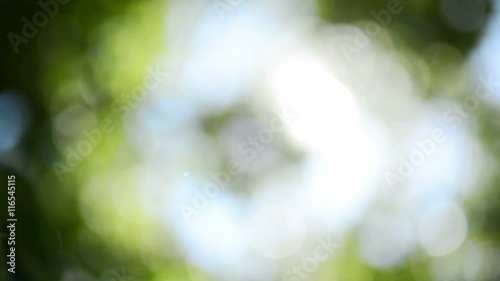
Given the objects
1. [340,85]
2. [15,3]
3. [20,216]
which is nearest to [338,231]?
[340,85]

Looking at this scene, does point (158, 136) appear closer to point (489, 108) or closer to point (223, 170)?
point (223, 170)

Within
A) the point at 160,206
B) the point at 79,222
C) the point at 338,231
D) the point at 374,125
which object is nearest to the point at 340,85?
the point at 374,125

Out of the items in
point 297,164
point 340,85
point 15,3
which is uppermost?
point 15,3

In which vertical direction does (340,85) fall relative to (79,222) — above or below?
above

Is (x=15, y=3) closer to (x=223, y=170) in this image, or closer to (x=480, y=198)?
(x=223, y=170)

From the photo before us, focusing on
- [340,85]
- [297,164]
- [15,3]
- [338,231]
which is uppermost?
[15,3]

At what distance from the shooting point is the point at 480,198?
3.08 feet

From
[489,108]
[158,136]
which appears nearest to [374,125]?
[489,108]

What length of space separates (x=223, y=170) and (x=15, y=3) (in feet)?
1.38

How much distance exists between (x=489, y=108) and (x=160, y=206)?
1.88 ft

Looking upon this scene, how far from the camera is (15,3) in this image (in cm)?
90

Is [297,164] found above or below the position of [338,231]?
above

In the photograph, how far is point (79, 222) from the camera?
89 cm

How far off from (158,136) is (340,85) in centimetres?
31
